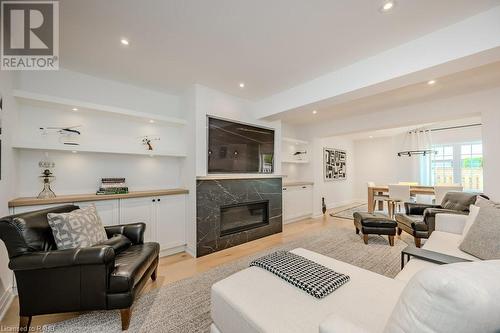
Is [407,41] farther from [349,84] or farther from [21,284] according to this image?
[21,284]

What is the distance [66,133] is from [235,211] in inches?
102

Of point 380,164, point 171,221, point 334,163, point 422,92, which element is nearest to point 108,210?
point 171,221

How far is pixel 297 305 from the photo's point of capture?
44.7 inches

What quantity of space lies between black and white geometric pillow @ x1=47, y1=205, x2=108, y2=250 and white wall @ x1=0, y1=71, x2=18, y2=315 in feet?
2.03

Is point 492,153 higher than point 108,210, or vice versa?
point 492,153

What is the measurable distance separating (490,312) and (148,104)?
12.5 ft

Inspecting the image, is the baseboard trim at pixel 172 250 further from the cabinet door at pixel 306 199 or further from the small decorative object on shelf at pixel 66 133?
the cabinet door at pixel 306 199

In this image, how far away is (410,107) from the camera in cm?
377

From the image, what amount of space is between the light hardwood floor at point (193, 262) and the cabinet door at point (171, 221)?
22 cm

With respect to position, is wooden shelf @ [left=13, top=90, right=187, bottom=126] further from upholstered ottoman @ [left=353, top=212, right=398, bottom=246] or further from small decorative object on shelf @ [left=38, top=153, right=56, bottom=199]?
upholstered ottoman @ [left=353, top=212, right=398, bottom=246]

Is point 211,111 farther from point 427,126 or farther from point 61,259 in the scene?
point 427,126

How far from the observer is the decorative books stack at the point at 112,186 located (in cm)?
266

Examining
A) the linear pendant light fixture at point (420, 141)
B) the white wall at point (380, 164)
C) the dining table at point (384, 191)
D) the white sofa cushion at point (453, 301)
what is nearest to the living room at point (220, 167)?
the white sofa cushion at point (453, 301)

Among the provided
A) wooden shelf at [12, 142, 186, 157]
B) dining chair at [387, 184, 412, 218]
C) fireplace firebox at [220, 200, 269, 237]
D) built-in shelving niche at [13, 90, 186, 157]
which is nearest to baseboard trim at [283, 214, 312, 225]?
fireplace firebox at [220, 200, 269, 237]
